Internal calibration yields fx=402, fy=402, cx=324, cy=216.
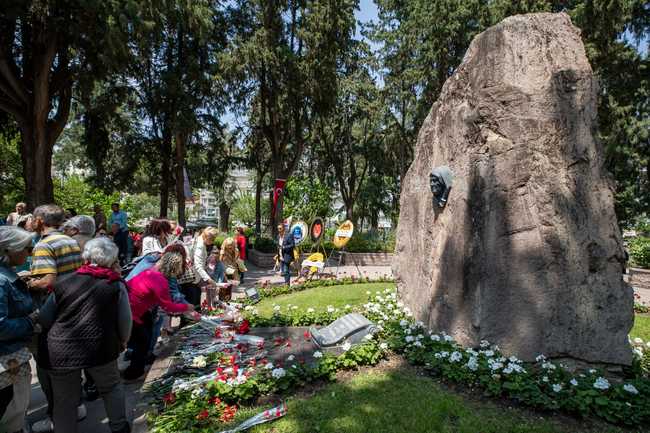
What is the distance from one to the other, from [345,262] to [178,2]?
12.9m

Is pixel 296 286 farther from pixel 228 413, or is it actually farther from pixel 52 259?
pixel 52 259

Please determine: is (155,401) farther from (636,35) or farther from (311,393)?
(636,35)

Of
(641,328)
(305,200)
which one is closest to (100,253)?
(641,328)

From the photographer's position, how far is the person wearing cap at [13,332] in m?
3.00

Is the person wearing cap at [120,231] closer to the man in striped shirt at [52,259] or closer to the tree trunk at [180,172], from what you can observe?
the tree trunk at [180,172]

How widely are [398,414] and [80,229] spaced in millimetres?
4289

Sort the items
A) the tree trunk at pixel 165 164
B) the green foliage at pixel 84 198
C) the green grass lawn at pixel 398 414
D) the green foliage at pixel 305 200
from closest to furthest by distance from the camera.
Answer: the green grass lawn at pixel 398 414 → the tree trunk at pixel 165 164 → the green foliage at pixel 84 198 → the green foliage at pixel 305 200

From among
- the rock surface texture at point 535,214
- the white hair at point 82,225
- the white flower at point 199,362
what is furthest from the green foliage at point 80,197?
the rock surface texture at point 535,214

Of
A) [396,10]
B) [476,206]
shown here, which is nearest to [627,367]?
[476,206]

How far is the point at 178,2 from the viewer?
47.2ft

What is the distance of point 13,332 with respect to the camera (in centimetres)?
304

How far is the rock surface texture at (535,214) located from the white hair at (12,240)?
4.85m

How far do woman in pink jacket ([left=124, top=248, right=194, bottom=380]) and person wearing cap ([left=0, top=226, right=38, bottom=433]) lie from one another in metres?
1.42

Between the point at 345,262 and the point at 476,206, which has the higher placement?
the point at 476,206
